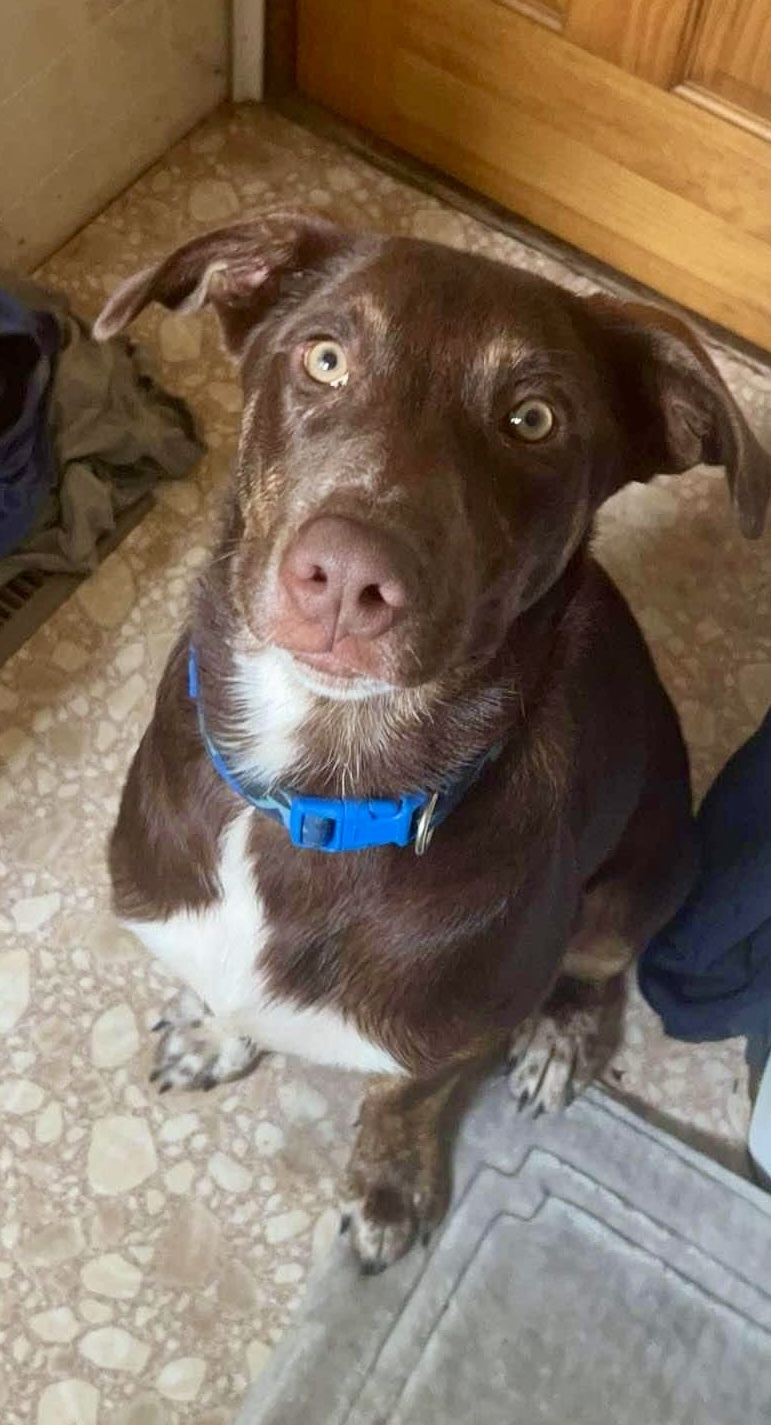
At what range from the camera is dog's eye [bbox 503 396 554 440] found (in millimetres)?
1335

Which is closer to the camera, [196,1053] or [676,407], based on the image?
[676,407]

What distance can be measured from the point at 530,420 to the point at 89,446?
4.13ft

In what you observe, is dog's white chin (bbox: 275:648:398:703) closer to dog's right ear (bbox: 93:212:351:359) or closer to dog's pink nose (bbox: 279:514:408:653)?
dog's pink nose (bbox: 279:514:408:653)

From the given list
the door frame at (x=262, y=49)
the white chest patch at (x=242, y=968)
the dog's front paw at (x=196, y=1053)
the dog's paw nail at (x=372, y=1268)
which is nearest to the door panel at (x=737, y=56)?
the door frame at (x=262, y=49)

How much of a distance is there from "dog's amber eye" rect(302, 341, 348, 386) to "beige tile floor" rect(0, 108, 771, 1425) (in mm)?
1131

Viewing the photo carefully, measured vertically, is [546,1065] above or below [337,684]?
below

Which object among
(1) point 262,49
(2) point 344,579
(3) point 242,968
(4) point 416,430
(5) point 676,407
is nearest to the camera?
(2) point 344,579

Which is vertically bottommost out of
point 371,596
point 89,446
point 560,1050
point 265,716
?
point 560,1050

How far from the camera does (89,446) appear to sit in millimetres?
2418

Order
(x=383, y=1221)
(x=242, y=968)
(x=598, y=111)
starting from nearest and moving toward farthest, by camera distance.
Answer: (x=242, y=968), (x=383, y=1221), (x=598, y=111)

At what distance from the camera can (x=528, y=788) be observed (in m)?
1.54

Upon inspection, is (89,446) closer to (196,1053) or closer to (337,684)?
(196,1053)

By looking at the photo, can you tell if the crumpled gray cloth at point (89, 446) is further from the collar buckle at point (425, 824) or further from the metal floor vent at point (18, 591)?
the collar buckle at point (425, 824)

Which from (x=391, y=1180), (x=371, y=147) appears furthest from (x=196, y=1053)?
(x=371, y=147)
